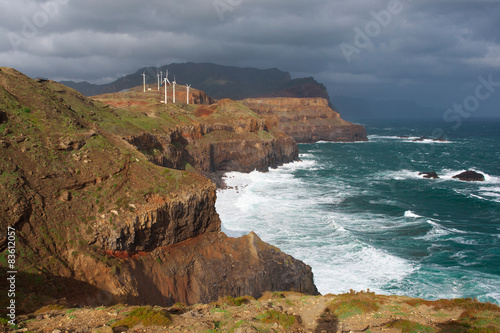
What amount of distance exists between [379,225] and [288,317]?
3157 cm

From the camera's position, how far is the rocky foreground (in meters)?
13.5

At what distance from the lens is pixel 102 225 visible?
2136cm

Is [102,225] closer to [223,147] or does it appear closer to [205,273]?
[205,273]

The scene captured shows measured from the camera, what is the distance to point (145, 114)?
60188 millimetres

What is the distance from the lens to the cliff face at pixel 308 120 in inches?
6078

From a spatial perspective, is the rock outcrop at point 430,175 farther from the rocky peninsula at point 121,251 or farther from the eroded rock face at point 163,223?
the eroded rock face at point 163,223

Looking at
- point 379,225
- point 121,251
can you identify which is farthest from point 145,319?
point 379,225

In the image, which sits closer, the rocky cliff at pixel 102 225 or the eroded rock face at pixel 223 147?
the rocky cliff at pixel 102 225

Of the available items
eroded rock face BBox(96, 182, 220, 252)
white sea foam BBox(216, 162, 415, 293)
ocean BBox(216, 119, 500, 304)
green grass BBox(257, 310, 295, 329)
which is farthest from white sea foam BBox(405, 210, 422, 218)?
green grass BBox(257, 310, 295, 329)

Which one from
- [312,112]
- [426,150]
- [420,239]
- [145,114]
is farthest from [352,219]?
[312,112]

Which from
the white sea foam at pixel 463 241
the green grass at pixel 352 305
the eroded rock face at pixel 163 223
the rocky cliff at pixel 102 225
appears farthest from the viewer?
the white sea foam at pixel 463 241

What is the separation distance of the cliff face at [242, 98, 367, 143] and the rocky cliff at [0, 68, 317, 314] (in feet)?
416

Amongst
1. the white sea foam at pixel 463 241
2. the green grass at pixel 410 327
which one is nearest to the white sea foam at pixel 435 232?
the white sea foam at pixel 463 241

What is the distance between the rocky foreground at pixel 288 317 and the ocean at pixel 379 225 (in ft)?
38.2
